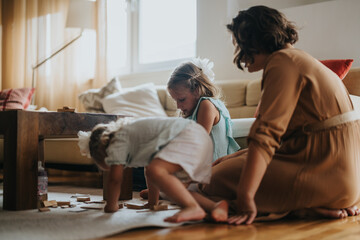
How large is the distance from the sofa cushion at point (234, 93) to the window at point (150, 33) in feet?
3.35

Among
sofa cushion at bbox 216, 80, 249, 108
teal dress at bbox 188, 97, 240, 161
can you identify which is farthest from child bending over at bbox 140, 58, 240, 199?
sofa cushion at bbox 216, 80, 249, 108

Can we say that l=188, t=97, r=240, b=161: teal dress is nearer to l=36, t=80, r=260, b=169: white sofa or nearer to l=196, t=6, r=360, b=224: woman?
l=196, t=6, r=360, b=224: woman

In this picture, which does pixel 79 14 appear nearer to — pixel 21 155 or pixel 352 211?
pixel 21 155

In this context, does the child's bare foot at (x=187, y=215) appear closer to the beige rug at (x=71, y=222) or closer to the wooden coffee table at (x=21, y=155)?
the beige rug at (x=71, y=222)

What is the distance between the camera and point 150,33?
178 inches

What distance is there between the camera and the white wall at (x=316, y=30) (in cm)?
282

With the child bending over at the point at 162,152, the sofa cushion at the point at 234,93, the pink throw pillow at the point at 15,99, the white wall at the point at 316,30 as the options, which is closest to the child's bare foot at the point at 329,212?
the child bending over at the point at 162,152

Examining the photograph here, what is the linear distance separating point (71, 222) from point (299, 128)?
0.86 m

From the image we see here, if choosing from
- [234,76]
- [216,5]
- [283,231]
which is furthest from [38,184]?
[216,5]

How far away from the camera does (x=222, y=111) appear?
2.08 m

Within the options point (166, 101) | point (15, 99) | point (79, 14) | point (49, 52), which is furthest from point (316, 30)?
point (49, 52)

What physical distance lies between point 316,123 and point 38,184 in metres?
1.23

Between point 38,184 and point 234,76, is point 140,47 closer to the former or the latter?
point 234,76

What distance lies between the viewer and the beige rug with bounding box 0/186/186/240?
1278 millimetres
